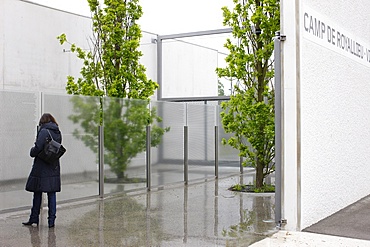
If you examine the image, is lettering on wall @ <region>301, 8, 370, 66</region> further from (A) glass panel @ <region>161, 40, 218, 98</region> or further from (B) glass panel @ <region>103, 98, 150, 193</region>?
(A) glass panel @ <region>161, 40, 218, 98</region>

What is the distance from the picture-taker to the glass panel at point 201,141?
1518 centimetres

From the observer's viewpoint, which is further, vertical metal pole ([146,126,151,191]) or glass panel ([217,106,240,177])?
glass panel ([217,106,240,177])

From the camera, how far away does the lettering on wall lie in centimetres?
869

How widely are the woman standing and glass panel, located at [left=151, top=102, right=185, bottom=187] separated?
4.94 meters

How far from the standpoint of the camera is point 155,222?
8.85 meters

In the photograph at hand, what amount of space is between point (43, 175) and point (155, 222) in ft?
6.67

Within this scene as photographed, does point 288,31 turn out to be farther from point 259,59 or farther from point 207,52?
point 207,52

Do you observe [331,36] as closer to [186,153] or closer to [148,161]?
[148,161]

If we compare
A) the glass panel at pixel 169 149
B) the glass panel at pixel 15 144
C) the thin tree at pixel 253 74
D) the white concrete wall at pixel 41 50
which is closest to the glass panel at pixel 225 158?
the glass panel at pixel 169 149

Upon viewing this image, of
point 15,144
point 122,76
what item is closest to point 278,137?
point 15,144

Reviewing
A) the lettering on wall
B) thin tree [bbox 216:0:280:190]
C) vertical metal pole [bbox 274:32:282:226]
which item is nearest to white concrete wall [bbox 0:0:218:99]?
thin tree [bbox 216:0:280:190]

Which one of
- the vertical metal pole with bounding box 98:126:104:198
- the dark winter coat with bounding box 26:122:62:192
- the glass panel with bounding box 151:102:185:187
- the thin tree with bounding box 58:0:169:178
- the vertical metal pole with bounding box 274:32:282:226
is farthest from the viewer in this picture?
the glass panel with bounding box 151:102:185:187

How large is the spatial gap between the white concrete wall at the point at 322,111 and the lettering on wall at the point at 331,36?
0.02 meters

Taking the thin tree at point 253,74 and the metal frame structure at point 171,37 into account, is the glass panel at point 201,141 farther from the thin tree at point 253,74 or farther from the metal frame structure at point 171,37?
the metal frame structure at point 171,37
